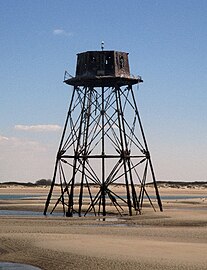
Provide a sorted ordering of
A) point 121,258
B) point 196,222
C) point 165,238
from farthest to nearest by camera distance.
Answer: point 196,222 < point 165,238 < point 121,258

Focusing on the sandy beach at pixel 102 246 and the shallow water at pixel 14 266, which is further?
the sandy beach at pixel 102 246

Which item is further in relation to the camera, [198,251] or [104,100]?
[104,100]

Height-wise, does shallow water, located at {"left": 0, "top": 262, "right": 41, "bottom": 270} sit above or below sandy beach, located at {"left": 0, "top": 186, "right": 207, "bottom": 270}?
below

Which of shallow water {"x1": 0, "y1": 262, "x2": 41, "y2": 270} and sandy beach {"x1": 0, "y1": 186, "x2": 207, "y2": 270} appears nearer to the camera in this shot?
shallow water {"x1": 0, "y1": 262, "x2": 41, "y2": 270}

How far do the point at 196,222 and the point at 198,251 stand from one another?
15316 mm

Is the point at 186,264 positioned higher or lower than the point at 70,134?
lower

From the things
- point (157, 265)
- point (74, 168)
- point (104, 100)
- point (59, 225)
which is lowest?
point (157, 265)

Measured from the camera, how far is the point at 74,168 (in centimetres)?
4731

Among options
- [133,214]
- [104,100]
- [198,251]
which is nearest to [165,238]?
[198,251]

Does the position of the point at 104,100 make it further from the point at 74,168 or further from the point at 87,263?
the point at 87,263

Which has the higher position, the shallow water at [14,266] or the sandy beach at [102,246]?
the sandy beach at [102,246]

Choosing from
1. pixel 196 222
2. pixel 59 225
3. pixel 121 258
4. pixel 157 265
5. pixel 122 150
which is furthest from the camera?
pixel 122 150

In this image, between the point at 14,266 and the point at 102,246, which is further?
the point at 102,246

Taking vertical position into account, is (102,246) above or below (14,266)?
above
